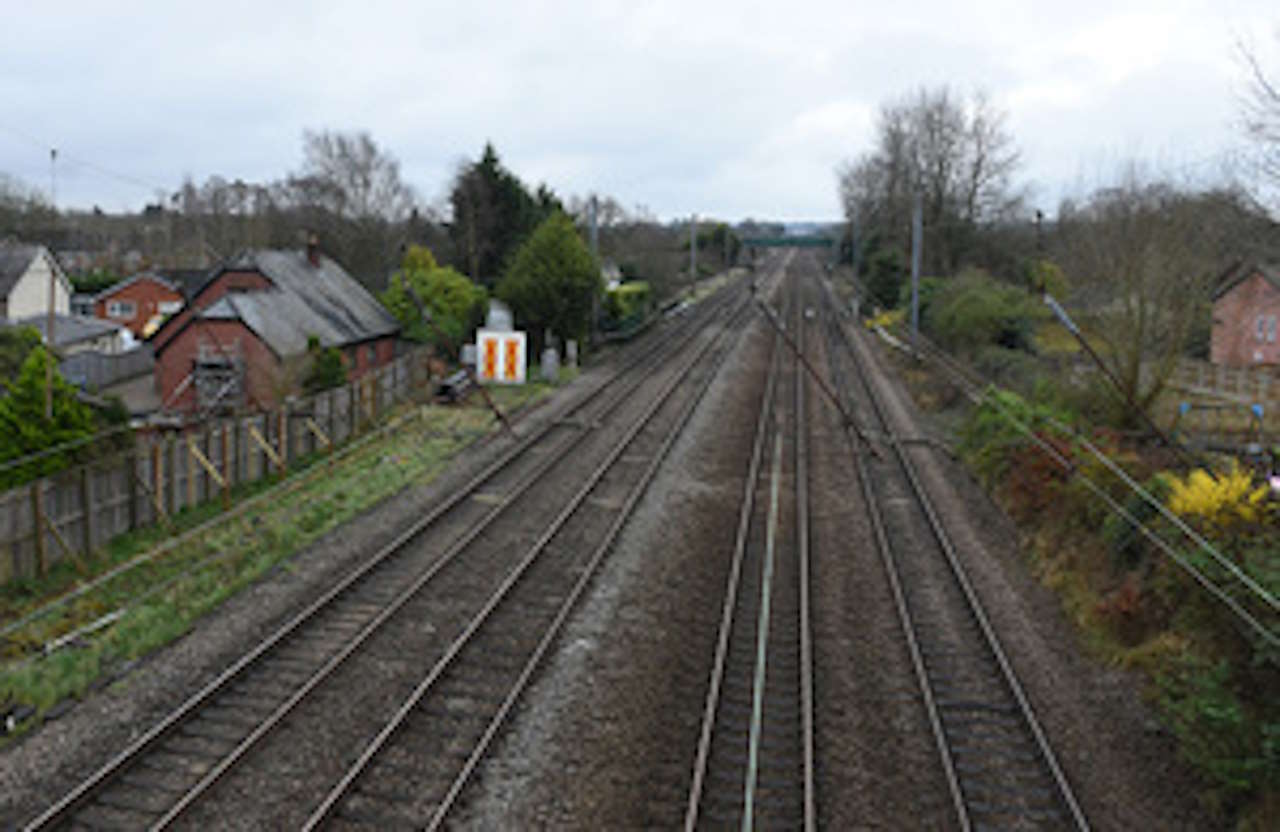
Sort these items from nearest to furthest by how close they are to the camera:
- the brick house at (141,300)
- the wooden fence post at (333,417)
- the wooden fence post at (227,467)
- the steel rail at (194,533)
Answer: the steel rail at (194,533) < the wooden fence post at (227,467) < the wooden fence post at (333,417) < the brick house at (141,300)

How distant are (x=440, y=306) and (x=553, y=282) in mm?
4394

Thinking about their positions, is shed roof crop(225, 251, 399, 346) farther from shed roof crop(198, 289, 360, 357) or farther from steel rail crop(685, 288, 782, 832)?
steel rail crop(685, 288, 782, 832)

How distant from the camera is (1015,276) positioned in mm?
54594

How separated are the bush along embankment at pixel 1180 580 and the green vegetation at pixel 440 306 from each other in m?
22.4

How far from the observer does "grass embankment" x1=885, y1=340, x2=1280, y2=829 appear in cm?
864

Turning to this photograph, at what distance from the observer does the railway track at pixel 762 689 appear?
8344 mm

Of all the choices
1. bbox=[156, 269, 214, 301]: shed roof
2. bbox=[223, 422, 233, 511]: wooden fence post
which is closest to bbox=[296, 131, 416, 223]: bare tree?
bbox=[156, 269, 214, 301]: shed roof

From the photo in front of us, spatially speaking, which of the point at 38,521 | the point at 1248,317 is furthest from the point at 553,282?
the point at 1248,317

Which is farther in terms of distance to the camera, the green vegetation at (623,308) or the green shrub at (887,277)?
the green shrub at (887,277)

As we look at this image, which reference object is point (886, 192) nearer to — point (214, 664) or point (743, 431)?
point (743, 431)

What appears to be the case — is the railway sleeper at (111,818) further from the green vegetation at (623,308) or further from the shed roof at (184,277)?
the shed roof at (184,277)

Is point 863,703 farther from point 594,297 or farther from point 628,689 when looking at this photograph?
point 594,297

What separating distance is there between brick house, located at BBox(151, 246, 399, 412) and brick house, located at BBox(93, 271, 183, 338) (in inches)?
863

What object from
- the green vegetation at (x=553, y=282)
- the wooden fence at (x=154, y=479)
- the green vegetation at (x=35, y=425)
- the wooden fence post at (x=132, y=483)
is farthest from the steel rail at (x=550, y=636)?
the green vegetation at (x=553, y=282)
